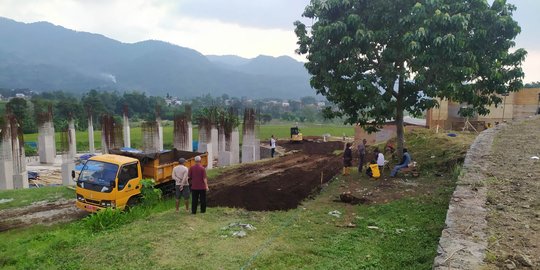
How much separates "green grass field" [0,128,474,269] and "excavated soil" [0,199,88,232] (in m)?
0.65

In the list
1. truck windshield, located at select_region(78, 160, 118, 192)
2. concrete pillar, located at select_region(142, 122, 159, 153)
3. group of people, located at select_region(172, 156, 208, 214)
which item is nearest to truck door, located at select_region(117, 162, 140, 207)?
truck windshield, located at select_region(78, 160, 118, 192)

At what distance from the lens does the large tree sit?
11859mm

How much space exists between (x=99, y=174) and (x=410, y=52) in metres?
9.96

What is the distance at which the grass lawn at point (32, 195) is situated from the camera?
529 inches

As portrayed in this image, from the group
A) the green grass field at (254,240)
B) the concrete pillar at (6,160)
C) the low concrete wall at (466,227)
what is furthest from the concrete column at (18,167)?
the low concrete wall at (466,227)

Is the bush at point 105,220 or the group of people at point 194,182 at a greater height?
the group of people at point 194,182

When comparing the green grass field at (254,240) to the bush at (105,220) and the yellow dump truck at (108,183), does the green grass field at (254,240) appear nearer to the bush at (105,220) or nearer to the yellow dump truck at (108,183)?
the bush at (105,220)

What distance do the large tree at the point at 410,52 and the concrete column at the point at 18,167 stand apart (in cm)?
1573

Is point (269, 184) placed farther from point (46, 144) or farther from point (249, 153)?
point (46, 144)

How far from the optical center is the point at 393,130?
106 feet

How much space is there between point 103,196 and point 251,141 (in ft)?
55.4

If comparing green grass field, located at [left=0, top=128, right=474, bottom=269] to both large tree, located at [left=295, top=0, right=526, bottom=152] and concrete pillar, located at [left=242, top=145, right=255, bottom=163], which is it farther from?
concrete pillar, located at [left=242, top=145, right=255, bottom=163]

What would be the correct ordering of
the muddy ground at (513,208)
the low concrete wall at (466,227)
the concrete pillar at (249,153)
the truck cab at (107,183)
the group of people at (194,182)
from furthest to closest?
the concrete pillar at (249,153)
the truck cab at (107,183)
the group of people at (194,182)
the muddy ground at (513,208)
the low concrete wall at (466,227)

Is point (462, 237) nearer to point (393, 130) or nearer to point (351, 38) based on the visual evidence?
point (351, 38)
